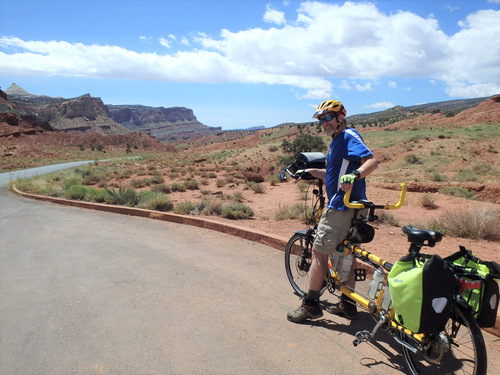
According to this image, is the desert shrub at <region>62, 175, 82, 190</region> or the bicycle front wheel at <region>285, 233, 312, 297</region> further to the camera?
the desert shrub at <region>62, 175, 82, 190</region>

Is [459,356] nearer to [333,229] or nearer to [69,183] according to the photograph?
[333,229]

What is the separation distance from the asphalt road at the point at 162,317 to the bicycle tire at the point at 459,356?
0.61ft

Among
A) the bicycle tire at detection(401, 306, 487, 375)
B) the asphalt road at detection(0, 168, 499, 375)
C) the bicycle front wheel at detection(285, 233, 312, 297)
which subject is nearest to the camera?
the bicycle tire at detection(401, 306, 487, 375)

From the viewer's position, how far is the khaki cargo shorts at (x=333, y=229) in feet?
11.7

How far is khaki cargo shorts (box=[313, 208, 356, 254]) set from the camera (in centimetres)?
357

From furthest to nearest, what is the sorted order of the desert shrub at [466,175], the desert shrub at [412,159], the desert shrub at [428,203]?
the desert shrub at [412,159] → the desert shrub at [466,175] → the desert shrub at [428,203]

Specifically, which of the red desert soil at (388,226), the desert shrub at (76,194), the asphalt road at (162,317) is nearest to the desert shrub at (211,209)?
the red desert soil at (388,226)

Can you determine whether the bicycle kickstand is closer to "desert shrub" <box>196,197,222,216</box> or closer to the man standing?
the man standing

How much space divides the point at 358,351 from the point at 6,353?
316cm

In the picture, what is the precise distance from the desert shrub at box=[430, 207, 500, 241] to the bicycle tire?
169 inches

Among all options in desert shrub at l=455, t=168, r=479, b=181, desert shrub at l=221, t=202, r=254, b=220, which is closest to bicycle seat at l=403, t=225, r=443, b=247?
desert shrub at l=221, t=202, r=254, b=220

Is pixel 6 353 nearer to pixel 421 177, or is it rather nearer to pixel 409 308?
pixel 409 308

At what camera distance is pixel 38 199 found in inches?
531

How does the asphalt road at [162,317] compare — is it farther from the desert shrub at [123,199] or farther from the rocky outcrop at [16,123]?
the rocky outcrop at [16,123]
